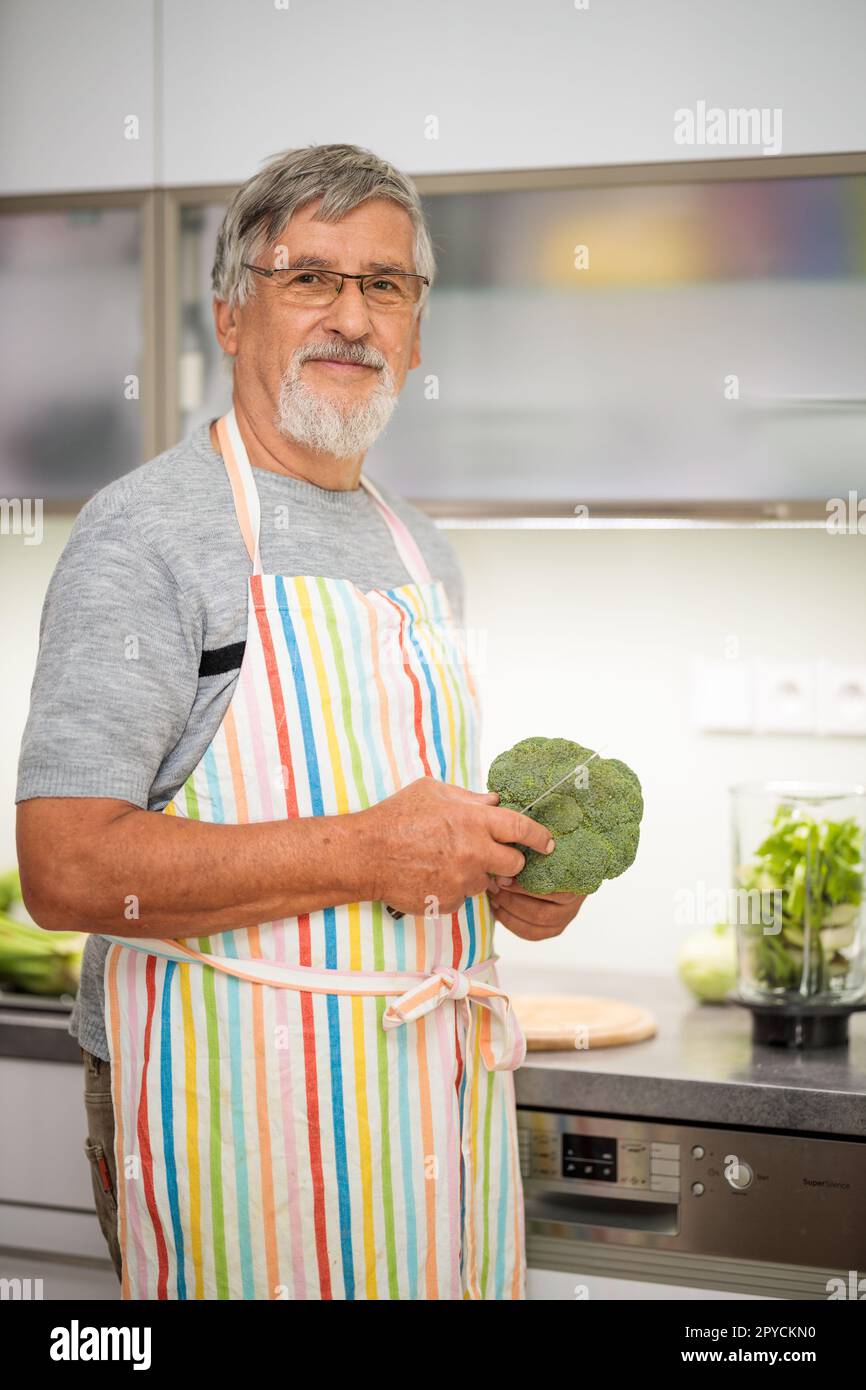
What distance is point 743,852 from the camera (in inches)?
69.2

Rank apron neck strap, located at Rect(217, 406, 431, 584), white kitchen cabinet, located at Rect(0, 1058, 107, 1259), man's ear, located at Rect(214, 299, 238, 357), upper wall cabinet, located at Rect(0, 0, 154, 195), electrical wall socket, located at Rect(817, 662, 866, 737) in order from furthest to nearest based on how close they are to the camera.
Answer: electrical wall socket, located at Rect(817, 662, 866, 737)
upper wall cabinet, located at Rect(0, 0, 154, 195)
white kitchen cabinet, located at Rect(0, 1058, 107, 1259)
man's ear, located at Rect(214, 299, 238, 357)
apron neck strap, located at Rect(217, 406, 431, 584)

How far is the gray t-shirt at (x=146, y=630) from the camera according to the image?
3.82 ft

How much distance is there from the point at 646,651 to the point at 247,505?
1005mm

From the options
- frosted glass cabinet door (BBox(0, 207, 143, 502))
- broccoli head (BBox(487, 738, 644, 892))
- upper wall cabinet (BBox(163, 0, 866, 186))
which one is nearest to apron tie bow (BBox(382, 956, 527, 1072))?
broccoli head (BBox(487, 738, 644, 892))

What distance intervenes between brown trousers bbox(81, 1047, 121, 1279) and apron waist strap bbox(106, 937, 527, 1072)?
0.46ft

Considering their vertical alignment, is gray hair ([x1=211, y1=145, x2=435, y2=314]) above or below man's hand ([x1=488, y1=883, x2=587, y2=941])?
above

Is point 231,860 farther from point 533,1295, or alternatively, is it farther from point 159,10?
point 159,10

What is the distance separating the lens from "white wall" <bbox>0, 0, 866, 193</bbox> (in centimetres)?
173

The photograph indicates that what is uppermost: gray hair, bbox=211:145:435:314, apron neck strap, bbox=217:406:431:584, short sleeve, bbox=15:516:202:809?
gray hair, bbox=211:145:435:314

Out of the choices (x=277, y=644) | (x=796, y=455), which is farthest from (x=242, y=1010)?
(x=796, y=455)

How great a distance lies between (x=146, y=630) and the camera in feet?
3.94

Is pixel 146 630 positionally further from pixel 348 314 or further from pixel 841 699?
pixel 841 699

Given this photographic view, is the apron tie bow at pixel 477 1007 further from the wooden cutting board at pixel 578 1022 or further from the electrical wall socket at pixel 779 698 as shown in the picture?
the electrical wall socket at pixel 779 698

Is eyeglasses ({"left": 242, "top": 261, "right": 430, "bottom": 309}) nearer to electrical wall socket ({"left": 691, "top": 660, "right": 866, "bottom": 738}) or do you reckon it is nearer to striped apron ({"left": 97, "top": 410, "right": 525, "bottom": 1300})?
striped apron ({"left": 97, "top": 410, "right": 525, "bottom": 1300})
